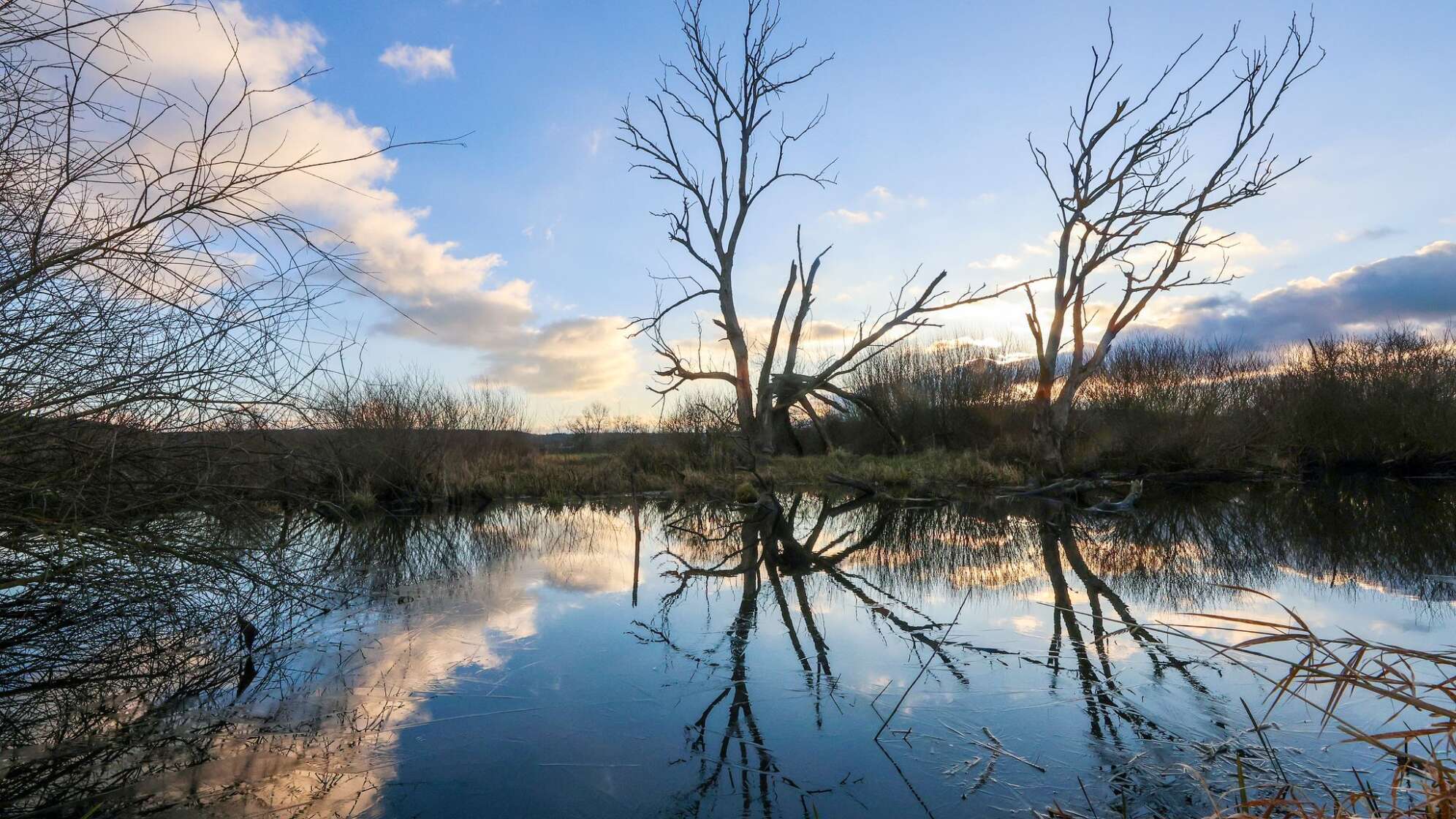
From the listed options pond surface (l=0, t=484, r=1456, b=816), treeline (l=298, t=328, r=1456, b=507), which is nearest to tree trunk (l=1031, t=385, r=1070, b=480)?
treeline (l=298, t=328, r=1456, b=507)

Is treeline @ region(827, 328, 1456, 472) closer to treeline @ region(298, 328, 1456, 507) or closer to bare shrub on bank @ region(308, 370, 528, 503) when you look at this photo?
treeline @ region(298, 328, 1456, 507)

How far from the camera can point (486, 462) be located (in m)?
16.2

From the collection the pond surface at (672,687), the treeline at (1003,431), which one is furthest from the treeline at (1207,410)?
the pond surface at (672,687)

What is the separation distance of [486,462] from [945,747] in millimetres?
14406

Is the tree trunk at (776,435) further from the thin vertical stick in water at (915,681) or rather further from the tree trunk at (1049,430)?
the thin vertical stick in water at (915,681)

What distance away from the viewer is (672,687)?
3850mm

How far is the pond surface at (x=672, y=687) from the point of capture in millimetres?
2711

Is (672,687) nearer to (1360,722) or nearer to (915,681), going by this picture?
(915,681)

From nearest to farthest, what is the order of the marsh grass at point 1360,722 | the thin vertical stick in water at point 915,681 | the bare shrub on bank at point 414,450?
the marsh grass at point 1360,722, the thin vertical stick in water at point 915,681, the bare shrub on bank at point 414,450

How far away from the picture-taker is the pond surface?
2711 mm

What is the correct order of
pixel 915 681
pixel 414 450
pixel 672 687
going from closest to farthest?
pixel 915 681 → pixel 672 687 → pixel 414 450

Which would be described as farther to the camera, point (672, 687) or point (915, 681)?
point (672, 687)

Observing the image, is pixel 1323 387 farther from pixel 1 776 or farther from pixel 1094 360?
pixel 1 776

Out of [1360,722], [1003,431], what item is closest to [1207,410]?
[1003,431]
